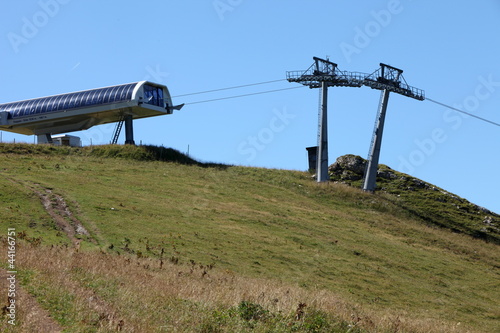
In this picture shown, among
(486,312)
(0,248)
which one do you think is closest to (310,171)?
(486,312)

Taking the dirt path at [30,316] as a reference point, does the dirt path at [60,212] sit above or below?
above

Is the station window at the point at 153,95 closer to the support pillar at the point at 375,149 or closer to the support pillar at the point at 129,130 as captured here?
the support pillar at the point at 129,130

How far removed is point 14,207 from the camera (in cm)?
3897

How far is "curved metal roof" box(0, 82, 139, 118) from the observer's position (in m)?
74.6

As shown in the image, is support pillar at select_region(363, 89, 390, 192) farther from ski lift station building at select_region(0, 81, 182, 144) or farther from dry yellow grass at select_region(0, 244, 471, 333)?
dry yellow grass at select_region(0, 244, 471, 333)

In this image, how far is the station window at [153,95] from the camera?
75188 millimetres

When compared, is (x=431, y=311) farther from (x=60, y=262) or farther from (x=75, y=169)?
(x=75, y=169)

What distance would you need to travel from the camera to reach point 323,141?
7562cm

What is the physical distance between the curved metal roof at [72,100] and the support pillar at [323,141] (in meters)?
22.0

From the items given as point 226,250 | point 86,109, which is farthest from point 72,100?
point 226,250

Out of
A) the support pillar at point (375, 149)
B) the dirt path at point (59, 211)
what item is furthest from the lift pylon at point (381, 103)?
the dirt path at point (59, 211)

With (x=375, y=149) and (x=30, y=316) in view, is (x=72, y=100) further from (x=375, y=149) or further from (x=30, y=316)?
(x=30, y=316)

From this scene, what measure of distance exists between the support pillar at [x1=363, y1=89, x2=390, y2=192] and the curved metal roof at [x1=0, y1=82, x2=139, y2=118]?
28961mm

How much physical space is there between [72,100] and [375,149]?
37176mm
